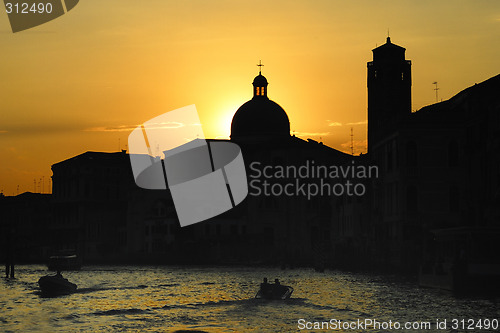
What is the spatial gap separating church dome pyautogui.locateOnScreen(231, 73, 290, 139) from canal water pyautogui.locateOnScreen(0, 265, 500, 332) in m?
55.7

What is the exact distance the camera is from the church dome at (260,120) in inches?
4626

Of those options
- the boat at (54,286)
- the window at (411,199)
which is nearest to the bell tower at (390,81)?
the window at (411,199)

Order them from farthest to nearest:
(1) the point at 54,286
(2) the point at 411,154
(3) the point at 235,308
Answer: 1. (2) the point at 411,154
2. (1) the point at 54,286
3. (3) the point at 235,308

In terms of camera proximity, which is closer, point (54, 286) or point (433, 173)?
point (54, 286)

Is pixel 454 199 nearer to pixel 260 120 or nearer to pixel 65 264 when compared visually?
pixel 65 264

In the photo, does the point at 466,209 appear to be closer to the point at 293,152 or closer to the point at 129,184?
the point at 293,152

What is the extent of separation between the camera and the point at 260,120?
387ft

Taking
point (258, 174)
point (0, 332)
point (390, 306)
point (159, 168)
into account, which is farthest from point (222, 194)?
point (0, 332)

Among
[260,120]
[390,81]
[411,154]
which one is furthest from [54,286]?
[260,120]

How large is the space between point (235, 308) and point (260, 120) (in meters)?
74.4

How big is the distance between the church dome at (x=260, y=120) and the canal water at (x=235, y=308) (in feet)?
183

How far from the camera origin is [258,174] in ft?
356

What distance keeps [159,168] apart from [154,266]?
15.8 m

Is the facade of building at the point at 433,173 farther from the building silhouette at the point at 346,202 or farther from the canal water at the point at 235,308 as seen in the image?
the canal water at the point at 235,308
